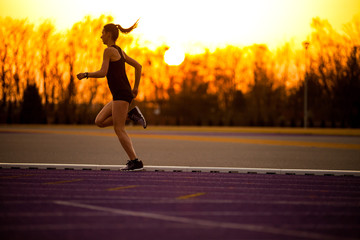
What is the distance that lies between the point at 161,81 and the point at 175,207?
182 ft

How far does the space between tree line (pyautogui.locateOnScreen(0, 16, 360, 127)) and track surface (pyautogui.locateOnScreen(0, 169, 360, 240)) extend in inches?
1789

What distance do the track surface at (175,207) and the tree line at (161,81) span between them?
45441 mm

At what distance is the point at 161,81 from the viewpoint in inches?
2367

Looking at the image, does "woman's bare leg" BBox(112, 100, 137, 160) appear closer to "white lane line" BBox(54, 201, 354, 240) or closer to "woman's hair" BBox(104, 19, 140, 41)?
"woman's hair" BBox(104, 19, 140, 41)

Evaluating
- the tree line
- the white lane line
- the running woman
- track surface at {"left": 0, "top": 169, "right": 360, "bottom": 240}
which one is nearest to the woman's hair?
the running woman

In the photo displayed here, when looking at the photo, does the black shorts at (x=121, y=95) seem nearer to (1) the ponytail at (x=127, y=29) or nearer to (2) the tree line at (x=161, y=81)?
(1) the ponytail at (x=127, y=29)

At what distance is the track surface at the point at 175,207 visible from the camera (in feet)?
13.1

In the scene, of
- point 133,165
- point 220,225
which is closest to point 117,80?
point 133,165

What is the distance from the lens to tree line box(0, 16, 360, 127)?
179 feet

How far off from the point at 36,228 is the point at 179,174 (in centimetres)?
440

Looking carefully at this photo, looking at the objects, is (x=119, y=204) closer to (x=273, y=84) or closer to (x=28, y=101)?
(x=28, y=101)

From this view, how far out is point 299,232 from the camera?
404 cm

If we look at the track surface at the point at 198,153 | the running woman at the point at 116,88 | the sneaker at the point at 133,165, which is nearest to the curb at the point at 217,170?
the sneaker at the point at 133,165

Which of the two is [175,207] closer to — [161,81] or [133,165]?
[133,165]
